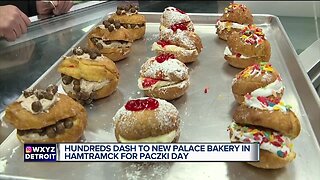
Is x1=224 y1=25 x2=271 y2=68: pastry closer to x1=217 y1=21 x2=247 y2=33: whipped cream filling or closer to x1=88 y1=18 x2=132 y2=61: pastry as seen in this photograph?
x1=217 y1=21 x2=247 y2=33: whipped cream filling

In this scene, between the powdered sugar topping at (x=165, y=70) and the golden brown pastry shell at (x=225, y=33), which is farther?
the golden brown pastry shell at (x=225, y=33)

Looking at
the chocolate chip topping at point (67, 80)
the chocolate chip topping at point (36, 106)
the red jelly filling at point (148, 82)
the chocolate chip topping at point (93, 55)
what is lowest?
the red jelly filling at point (148, 82)

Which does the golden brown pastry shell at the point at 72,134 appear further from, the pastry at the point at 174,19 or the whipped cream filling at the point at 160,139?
the pastry at the point at 174,19

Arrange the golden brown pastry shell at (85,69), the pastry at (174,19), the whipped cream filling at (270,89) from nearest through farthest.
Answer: the whipped cream filling at (270,89), the golden brown pastry shell at (85,69), the pastry at (174,19)

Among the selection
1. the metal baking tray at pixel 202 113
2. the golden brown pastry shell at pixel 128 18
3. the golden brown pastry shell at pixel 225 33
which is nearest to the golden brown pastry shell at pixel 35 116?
the metal baking tray at pixel 202 113

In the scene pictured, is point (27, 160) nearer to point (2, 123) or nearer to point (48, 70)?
point (2, 123)

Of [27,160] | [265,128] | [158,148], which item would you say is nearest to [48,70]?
[27,160]

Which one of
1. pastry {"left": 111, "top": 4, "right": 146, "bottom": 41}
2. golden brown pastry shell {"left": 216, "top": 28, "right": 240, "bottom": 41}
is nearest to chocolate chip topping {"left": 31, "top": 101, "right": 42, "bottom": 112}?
pastry {"left": 111, "top": 4, "right": 146, "bottom": 41}
